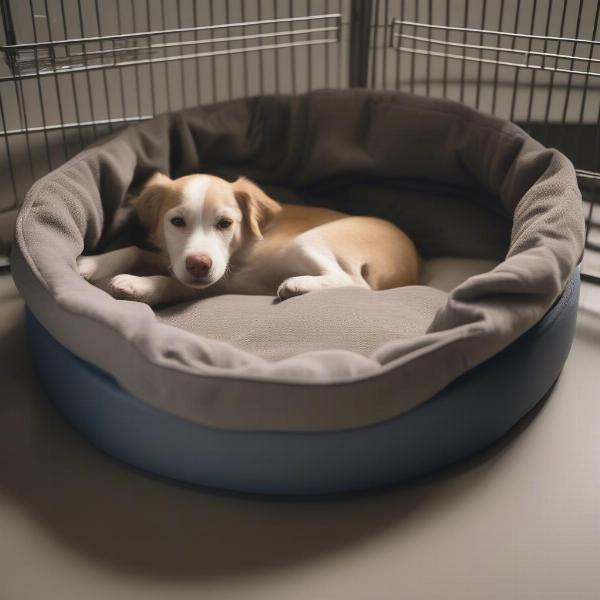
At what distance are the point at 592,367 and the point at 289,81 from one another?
197 centimetres

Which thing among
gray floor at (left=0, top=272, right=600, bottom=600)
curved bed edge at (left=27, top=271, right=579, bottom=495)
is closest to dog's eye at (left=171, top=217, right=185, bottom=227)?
curved bed edge at (left=27, top=271, right=579, bottom=495)

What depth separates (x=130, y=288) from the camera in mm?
1981

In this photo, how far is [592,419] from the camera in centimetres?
182

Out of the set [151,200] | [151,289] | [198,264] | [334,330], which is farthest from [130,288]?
[334,330]

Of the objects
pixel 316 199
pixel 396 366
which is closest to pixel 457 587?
pixel 396 366

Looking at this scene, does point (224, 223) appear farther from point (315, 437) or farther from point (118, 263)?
point (315, 437)

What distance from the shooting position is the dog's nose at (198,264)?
1.93 m

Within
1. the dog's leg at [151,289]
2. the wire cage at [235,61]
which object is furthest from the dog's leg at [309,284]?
the wire cage at [235,61]

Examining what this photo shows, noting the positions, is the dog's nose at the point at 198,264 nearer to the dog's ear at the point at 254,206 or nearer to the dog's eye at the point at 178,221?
the dog's eye at the point at 178,221

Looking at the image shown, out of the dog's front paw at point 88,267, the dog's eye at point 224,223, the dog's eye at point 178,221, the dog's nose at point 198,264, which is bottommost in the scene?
the dog's front paw at point 88,267

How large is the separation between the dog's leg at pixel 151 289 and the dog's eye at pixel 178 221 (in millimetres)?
145

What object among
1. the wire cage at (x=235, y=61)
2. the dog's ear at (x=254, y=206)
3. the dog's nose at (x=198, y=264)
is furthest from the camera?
the wire cage at (x=235, y=61)

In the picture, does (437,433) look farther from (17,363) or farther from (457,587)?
(17,363)

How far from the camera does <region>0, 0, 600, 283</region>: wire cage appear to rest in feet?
7.85
